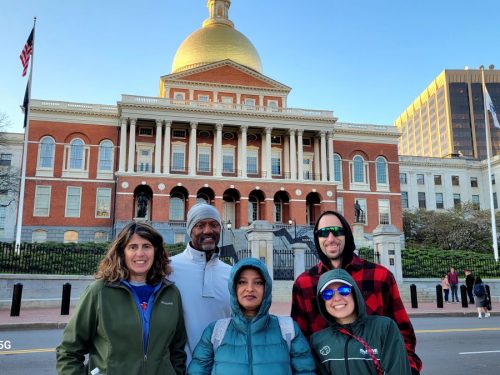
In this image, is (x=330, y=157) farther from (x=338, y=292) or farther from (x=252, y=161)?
(x=338, y=292)

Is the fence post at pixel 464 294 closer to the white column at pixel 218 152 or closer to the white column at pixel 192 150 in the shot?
the white column at pixel 218 152

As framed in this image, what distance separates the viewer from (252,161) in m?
49.6

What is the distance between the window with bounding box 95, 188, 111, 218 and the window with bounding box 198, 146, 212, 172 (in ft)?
33.4

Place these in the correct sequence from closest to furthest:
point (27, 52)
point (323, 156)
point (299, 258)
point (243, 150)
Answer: point (299, 258) → point (27, 52) → point (243, 150) → point (323, 156)

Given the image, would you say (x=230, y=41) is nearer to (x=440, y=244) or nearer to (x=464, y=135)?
(x=440, y=244)

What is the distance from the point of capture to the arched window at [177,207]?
47.2 meters

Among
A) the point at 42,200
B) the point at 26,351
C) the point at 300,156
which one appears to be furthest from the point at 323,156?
the point at 26,351

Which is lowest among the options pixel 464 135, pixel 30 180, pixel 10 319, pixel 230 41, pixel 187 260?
pixel 10 319

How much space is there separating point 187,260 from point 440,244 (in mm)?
53933

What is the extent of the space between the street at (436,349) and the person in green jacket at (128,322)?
16.5 ft

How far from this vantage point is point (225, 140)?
49.7 m

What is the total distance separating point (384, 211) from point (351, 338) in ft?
173

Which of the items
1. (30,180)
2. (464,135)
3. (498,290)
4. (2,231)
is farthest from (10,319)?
(464,135)

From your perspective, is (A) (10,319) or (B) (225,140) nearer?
(A) (10,319)
